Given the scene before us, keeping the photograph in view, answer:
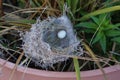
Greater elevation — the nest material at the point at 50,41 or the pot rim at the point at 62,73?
the nest material at the point at 50,41

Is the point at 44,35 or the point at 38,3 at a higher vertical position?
the point at 38,3

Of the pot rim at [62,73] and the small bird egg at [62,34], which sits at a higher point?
the small bird egg at [62,34]

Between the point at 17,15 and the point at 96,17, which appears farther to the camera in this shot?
the point at 17,15

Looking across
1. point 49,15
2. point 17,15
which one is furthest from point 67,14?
point 17,15

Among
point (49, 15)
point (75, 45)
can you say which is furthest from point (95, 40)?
point (49, 15)

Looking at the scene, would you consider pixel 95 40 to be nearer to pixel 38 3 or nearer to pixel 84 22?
pixel 84 22

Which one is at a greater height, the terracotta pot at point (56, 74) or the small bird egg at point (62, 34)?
the small bird egg at point (62, 34)

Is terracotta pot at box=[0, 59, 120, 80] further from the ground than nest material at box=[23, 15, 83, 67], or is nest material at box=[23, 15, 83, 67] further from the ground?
nest material at box=[23, 15, 83, 67]
